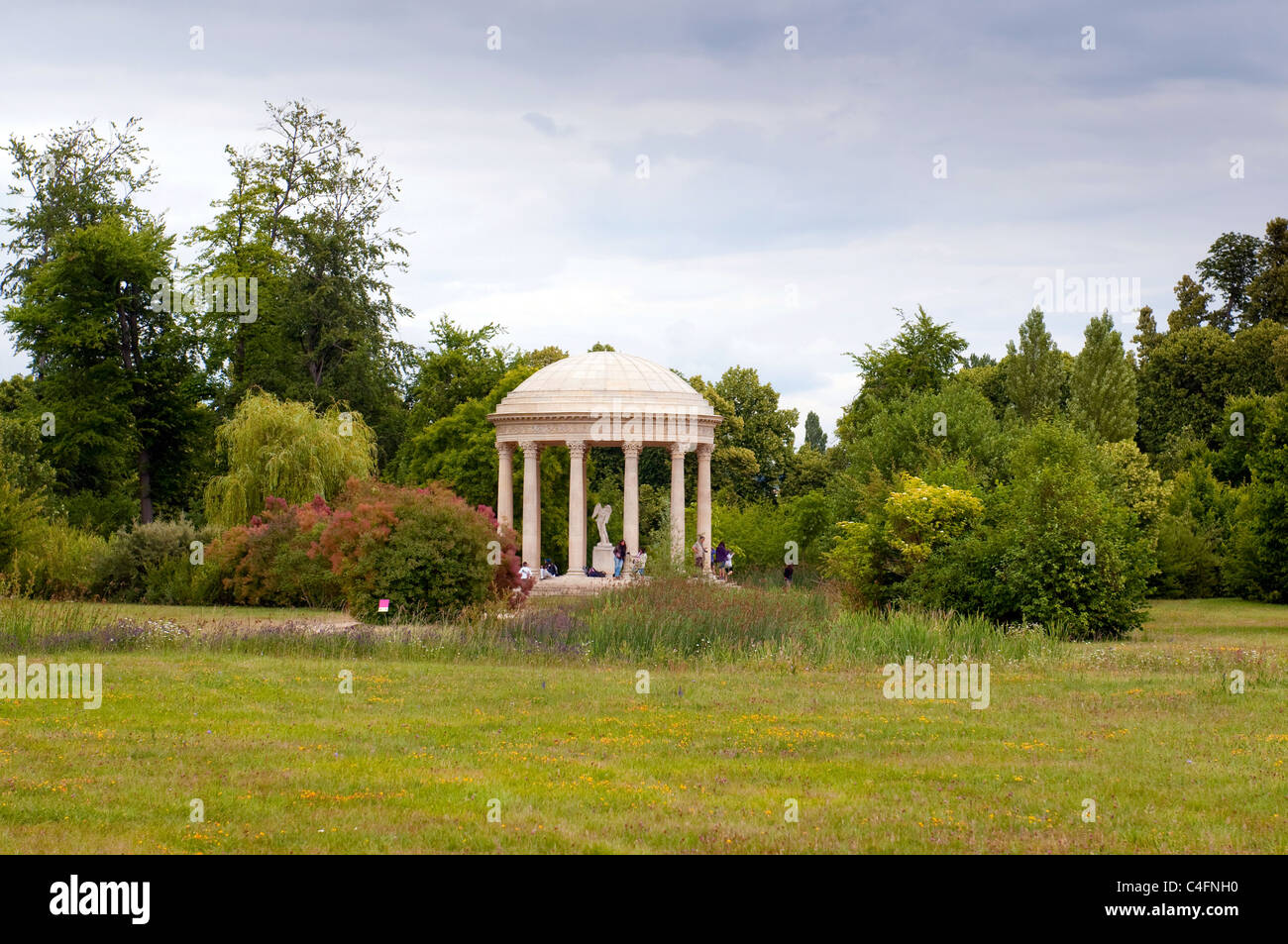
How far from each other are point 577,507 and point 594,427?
10.6 feet

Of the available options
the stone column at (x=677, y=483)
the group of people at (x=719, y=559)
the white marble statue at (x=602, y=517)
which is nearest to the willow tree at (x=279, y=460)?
the stone column at (x=677, y=483)

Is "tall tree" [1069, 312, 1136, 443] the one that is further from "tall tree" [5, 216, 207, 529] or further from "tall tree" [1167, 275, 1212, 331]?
"tall tree" [5, 216, 207, 529]

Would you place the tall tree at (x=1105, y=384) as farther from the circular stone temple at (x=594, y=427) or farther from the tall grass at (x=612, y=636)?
the tall grass at (x=612, y=636)

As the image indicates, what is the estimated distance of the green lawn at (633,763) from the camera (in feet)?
33.8

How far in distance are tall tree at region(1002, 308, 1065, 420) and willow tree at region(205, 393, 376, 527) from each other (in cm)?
3117

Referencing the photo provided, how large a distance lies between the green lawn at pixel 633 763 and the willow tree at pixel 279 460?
24080 millimetres

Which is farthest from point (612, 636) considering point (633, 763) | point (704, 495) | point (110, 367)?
point (110, 367)

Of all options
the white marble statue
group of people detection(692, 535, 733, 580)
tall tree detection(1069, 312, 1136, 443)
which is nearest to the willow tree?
the white marble statue

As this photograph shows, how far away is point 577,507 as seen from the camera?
50406 millimetres

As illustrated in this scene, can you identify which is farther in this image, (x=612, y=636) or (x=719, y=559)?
(x=719, y=559)

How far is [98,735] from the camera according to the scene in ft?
46.7

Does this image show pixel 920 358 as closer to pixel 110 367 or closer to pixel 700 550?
pixel 700 550
